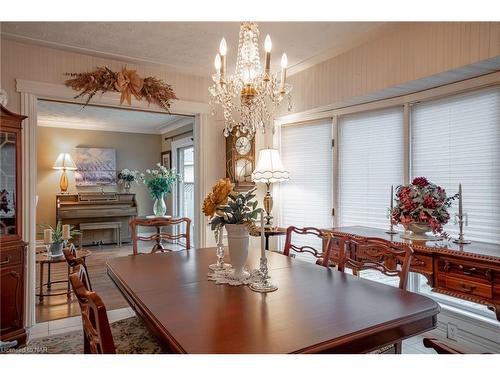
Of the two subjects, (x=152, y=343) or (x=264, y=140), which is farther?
(x=264, y=140)

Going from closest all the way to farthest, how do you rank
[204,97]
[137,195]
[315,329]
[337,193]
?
[315,329] < [337,193] < [204,97] < [137,195]

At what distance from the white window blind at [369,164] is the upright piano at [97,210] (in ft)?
15.8

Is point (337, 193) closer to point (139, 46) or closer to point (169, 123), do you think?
point (139, 46)

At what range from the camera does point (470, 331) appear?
8.58 ft

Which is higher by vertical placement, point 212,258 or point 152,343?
point 212,258

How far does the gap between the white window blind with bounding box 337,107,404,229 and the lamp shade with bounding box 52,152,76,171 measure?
544 centimetres

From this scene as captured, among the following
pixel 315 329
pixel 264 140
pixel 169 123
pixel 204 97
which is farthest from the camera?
pixel 169 123

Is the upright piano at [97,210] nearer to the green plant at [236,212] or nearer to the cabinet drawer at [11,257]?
the cabinet drawer at [11,257]

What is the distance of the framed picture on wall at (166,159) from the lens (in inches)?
294

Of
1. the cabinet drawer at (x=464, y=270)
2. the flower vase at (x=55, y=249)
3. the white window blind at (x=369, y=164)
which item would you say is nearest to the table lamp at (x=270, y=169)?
the white window blind at (x=369, y=164)

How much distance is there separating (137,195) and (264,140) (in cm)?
444
